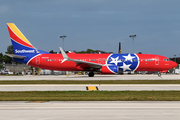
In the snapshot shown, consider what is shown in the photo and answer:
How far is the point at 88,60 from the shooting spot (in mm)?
45438

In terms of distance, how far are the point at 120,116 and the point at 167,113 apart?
2080mm

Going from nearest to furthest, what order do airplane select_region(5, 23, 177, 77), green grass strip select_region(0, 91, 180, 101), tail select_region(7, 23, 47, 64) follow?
green grass strip select_region(0, 91, 180, 101), airplane select_region(5, 23, 177, 77), tail select_region(7, 23, 47, 64)

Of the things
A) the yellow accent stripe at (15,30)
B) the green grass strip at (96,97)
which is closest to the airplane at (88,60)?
the yellow accent stripe at (15,30)

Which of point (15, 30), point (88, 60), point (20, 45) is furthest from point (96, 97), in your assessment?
point (15, 30)

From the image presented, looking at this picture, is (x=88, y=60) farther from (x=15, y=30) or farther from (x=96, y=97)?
(x=96, y=97)

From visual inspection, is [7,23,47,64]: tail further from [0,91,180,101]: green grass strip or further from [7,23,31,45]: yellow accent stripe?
[0,91,180,101]: green grass strip

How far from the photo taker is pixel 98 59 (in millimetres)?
44875

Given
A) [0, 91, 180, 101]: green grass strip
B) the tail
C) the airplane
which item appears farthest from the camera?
the tail

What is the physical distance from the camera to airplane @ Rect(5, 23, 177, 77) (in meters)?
43.7

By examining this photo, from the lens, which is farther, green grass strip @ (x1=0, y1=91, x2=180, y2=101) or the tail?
the tail

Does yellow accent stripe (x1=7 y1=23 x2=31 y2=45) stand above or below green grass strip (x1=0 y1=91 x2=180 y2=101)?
above

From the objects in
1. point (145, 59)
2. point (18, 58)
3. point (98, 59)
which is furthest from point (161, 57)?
point (18, 58)

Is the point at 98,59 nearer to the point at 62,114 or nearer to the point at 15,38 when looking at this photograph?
the point at 15,38

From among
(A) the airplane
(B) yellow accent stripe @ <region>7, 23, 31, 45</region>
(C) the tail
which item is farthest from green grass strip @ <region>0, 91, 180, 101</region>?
(B) yellow accent stripe @ <region>7, 23, 31, 45</region>
